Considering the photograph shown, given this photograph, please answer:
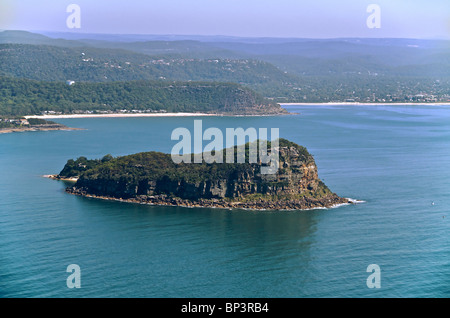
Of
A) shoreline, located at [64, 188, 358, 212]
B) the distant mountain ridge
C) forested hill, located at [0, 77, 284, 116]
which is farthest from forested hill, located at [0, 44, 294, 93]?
shoreline, located at [64, 188, 358, 212]

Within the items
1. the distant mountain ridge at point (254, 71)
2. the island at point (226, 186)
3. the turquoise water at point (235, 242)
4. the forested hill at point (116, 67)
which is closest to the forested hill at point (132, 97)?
the distant mountain ridge at point (254, 71)

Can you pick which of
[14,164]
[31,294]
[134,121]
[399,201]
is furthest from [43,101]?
[31,294]

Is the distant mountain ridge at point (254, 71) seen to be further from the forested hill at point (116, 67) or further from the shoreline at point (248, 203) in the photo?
the shoreline at point (248, 203)

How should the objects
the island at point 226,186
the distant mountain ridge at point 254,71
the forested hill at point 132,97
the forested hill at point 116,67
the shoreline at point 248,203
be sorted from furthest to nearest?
the distant mountain ridge at point 254,71 → the forested hill at point 116,67 → the forested hill at point 132,97 → the island at point 226,186 → the shoreline at point 248,203

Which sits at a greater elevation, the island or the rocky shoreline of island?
the island

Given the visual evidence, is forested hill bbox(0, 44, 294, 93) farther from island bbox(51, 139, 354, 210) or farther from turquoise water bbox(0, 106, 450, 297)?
island bbox(51, 139, 354, 210)

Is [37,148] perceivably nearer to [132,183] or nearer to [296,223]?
[132,183]
